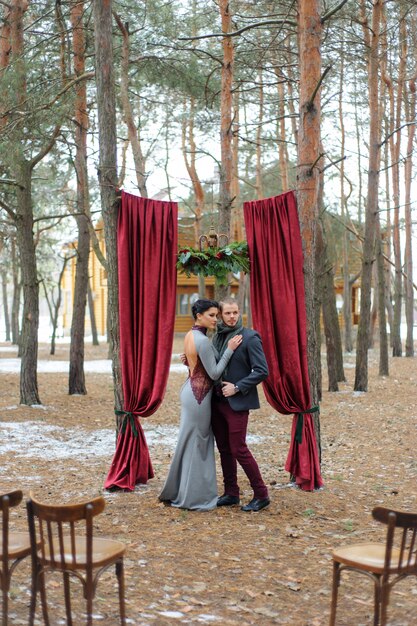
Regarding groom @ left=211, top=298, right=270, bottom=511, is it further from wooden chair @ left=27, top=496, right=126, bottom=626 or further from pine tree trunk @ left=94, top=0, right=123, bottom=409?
wooden chair @ left=27, top=496, right=126, bottom=626

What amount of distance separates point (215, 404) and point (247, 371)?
1.43 ft

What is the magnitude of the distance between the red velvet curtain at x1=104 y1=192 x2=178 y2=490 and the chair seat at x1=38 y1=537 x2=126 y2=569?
335cm

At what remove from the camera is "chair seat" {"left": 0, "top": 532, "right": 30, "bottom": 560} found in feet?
15.0

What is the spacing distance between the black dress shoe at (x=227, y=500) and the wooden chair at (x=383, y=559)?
9.70ft

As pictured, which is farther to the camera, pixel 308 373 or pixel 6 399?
pixel 6 399

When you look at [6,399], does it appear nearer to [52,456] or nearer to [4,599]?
[52,456]

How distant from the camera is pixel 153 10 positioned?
14594 millimetres

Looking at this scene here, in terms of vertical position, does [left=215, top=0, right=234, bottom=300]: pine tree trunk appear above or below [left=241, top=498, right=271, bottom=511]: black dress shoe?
above

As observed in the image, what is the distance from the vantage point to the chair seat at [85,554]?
170 inches

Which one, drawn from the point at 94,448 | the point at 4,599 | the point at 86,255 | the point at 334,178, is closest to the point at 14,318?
the point at 334,178

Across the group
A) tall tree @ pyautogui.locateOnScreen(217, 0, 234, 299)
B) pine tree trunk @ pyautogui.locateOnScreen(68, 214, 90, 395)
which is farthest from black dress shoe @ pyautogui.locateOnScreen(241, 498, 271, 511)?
pine tree trunk @ pyautogui.locateOnScreen(68, 214, 90, 395)

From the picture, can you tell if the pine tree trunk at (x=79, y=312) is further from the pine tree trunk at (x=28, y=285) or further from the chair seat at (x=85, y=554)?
the chair seat at (x=85, y=554)

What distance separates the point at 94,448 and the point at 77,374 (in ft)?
19.3

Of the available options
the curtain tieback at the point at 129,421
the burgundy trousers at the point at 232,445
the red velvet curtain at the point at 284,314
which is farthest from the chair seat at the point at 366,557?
the curtain tieback at the point at 129,421
